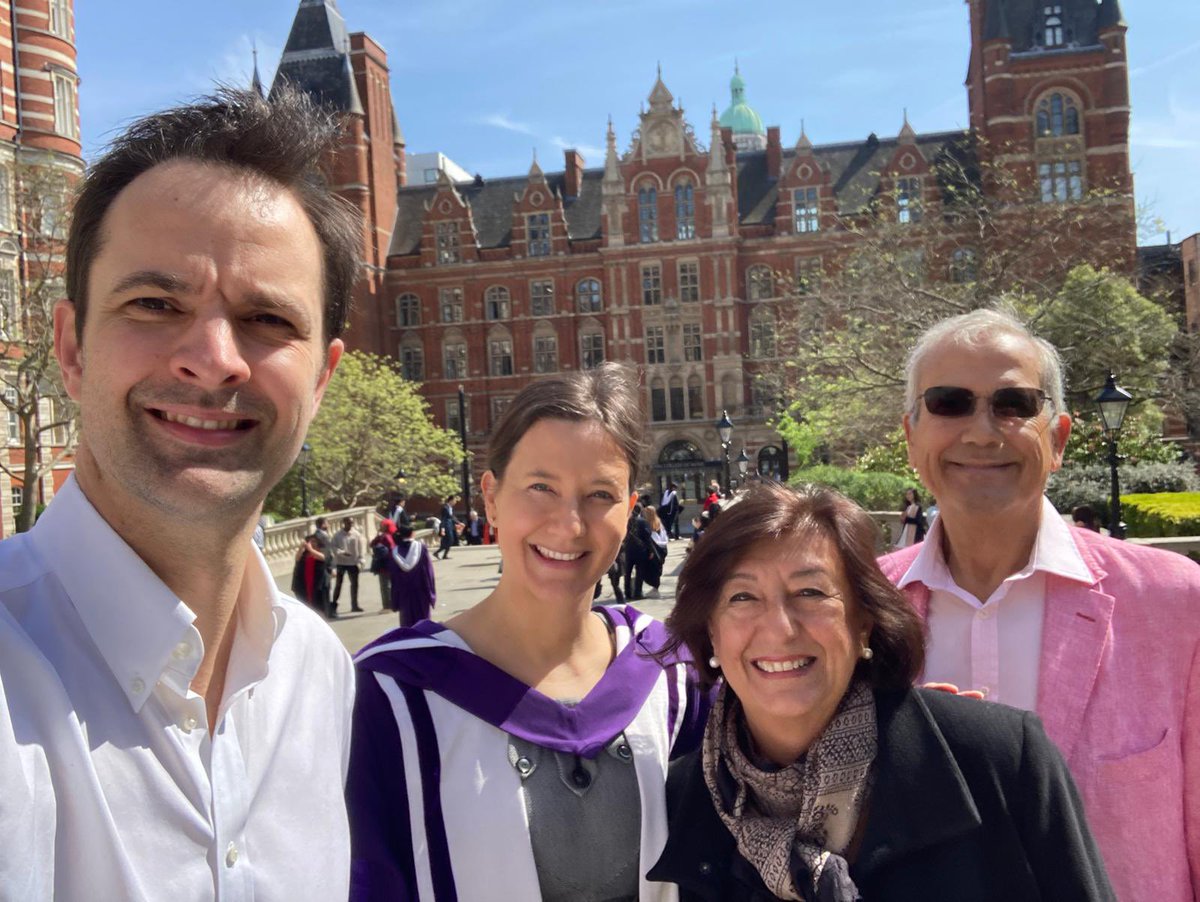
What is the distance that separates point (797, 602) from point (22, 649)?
1.39m

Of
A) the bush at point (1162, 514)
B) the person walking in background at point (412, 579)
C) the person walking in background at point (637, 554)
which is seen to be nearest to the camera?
the person walking in background at point (412, 579)

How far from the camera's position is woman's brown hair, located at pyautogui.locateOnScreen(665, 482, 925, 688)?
222 centimetres

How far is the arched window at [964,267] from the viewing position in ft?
63.6

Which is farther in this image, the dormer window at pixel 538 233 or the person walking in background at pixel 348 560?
the dormer window at pixel 538 233

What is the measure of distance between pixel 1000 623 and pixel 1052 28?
45764mm

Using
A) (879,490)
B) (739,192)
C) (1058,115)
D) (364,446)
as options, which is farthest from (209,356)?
(739,192)

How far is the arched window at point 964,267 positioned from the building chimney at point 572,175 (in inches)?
1073

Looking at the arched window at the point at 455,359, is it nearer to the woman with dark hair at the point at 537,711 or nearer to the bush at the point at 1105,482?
the bush at the point at 1105,482

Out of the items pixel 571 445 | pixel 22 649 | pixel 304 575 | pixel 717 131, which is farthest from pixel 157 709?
pixel 717 131

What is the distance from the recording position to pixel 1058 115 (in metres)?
41.5

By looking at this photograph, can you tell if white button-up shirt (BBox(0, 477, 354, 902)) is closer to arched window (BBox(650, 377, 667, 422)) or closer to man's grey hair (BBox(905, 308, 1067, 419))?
man's grey hair (BBox(905, 308, 1067, 419))

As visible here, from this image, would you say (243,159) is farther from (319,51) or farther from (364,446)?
(319,51)

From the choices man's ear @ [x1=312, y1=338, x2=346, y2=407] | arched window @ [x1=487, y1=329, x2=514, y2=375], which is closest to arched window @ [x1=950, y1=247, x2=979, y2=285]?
man's ear @ [x1=312, y1=338, x2=346, y2=407]

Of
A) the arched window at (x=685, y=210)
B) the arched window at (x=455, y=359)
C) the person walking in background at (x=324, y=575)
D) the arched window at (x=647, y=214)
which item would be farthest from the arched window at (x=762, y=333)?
the person walking in background at (x=324, y=575)
